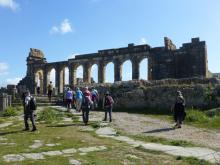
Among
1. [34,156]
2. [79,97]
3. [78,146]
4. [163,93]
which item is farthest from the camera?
[163,93]

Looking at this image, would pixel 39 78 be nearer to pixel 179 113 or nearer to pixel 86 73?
pixel 86 73

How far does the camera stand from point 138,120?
1823cm

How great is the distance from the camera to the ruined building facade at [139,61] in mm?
33406

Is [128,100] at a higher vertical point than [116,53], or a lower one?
lower

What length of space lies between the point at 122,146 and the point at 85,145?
102 centimetres

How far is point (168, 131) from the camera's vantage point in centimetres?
1448

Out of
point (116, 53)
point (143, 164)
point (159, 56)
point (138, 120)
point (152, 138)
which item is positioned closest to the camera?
point (143, 164)

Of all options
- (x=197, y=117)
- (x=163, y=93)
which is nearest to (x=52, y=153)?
(x=197, y=117)

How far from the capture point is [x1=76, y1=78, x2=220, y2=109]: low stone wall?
69.3 feet

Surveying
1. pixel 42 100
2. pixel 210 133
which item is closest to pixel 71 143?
pixel 210 133

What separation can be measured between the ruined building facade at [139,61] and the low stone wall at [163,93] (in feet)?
21.8

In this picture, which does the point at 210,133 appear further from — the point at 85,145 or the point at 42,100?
the point at 42,100

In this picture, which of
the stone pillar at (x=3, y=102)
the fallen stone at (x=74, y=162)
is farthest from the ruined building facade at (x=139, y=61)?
the fallen stone at (x=74, y=162)

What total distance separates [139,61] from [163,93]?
Answer: 48.2ft
